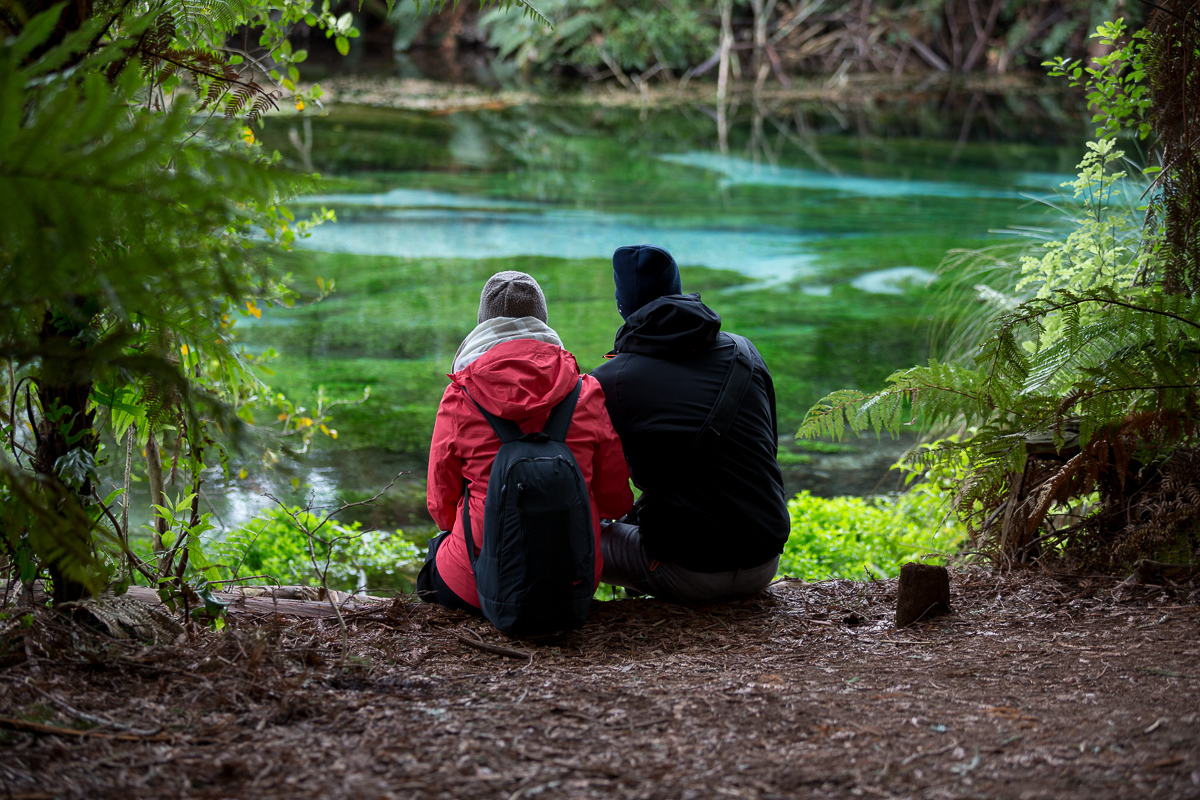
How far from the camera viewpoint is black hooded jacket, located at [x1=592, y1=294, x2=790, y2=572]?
2.63 metres

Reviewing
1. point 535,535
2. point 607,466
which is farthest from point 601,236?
point 535,535

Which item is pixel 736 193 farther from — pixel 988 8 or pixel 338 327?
pixel 988 8

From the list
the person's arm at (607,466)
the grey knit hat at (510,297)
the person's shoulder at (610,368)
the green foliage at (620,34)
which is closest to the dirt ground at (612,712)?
the person's arm at (607,466)

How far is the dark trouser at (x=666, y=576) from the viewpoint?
2.79 meters

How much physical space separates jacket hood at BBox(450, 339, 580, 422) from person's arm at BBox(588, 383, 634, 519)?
0.14 metres

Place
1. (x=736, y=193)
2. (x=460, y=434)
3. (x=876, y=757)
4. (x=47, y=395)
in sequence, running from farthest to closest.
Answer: (x=736, y=193) → (x=460, y=434) → (x=47, y=395) → (x=876, y=757)

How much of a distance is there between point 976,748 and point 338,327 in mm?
7437

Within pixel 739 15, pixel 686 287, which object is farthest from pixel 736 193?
pixel 739 15

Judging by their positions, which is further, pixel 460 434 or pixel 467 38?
pixel 467 38

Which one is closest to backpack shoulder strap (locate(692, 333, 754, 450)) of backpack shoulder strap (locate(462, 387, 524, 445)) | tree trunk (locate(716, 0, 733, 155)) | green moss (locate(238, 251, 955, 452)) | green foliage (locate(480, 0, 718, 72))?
backpack shoulder strap (locate(462, 387, 524, 445))

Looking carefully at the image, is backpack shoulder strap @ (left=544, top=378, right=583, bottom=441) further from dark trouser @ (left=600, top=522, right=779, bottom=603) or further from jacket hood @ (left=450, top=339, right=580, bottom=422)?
dark trouser @ (left=600, top=522, right=779, bottom=603)

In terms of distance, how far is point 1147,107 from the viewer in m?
3.19

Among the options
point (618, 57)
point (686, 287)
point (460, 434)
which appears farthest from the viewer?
point (618, 57)

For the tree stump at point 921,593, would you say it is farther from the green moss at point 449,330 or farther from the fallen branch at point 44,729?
the green moss at point 449,330
